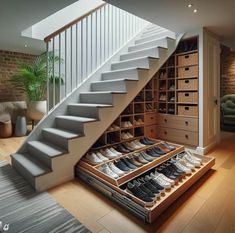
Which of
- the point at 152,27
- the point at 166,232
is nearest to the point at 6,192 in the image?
the point at 166,232

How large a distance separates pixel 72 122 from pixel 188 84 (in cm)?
210

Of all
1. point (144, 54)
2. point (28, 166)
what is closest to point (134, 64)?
point (144, 54)

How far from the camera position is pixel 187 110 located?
3.41 meters

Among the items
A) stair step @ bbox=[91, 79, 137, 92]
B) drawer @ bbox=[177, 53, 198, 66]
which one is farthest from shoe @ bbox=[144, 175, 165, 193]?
drawer @ bbox=[177, 53, 198, 66]

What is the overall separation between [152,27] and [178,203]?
3.72m

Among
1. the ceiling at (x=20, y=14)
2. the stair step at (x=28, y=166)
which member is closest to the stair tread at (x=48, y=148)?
the stair step at (x=28, y=166)

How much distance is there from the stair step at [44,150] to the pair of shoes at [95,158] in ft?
1.11

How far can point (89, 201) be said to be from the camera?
6.21ft

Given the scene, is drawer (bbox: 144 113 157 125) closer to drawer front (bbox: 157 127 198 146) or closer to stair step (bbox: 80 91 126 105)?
drawer front (bbox: 157 127 198 146)

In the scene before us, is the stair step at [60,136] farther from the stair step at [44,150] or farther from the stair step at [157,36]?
the stair step at [157,36]

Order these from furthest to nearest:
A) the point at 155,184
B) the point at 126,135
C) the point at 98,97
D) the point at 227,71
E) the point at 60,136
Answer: the point at 227,71 → the point at 126,135 → the point at 98,97 → the point at 60,136 → the point at 155,184

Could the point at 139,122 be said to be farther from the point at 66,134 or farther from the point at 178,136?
the point at 66,134

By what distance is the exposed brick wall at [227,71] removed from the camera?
5680mm

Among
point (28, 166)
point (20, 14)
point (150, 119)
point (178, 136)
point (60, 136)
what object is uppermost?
point (20, 14)
